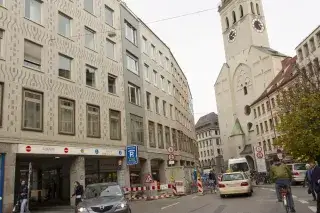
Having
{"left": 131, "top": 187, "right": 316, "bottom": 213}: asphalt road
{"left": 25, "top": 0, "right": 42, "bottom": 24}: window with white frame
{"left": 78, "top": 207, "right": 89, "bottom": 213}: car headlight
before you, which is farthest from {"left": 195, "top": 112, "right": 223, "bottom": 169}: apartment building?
{"left": 78, "top": 207, "right": 89, "bottom": 213}: car headlight

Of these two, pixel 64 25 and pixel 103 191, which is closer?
pixel 103 191

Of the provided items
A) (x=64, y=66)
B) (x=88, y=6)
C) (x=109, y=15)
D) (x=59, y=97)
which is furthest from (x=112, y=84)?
(x=59, y=97)

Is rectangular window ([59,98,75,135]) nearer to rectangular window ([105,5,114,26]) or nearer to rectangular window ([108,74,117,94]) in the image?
rectangular window ([108,74,117,94])

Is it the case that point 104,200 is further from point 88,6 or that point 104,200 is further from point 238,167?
point 238,167

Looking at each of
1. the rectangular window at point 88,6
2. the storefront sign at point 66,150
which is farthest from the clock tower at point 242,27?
the storefront sign at point 66,150

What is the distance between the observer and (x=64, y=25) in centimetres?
2511

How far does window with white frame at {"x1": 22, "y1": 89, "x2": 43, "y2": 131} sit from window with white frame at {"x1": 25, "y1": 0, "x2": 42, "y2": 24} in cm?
483

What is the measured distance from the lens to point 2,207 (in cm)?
1819

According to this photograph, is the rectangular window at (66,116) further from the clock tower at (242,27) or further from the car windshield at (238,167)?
the clock tower at (242,27)

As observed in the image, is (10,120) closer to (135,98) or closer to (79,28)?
(79,28)

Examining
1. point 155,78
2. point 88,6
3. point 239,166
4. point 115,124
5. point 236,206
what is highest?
point 88,6

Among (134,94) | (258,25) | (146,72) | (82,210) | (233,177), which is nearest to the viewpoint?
(82,210)

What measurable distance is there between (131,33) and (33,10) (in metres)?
12.7

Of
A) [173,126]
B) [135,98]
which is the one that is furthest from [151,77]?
[173,126]
